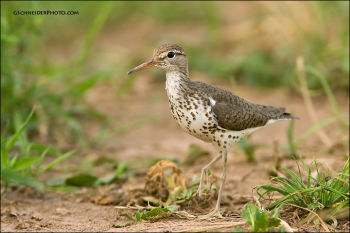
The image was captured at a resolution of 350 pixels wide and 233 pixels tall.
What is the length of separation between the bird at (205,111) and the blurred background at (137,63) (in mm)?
597

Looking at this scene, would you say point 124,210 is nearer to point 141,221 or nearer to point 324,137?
point 141,221

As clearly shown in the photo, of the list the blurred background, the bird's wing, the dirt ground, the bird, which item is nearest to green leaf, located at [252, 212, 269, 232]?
the dirt ground

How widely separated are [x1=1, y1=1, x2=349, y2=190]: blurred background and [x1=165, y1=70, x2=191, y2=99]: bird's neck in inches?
28.7

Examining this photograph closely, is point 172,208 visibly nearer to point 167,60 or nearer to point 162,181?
point 162,181

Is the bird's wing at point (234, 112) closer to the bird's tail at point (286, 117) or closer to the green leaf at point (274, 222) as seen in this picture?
the bird's tail at point (286, 117)

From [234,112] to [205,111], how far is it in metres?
0.36

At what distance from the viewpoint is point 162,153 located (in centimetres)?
690

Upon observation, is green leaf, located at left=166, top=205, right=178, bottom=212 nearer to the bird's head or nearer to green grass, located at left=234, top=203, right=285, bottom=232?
green grass, located at left=234, top=203, right=285, bottom=232

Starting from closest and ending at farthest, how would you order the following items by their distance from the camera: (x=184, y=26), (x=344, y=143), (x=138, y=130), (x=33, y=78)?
(x=344, y=143) < (x=33, y=78) < (x=138, y=130) < (x=184, y=26)

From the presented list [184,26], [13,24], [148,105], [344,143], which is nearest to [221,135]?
[344,143]

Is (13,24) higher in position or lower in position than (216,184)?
higher

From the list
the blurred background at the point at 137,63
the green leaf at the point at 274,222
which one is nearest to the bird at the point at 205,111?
the blurred background at the point at 137,63

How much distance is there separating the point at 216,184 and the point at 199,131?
3.28 ft

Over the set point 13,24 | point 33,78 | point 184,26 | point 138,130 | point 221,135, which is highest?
point 184,26
